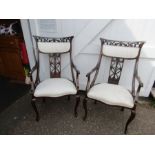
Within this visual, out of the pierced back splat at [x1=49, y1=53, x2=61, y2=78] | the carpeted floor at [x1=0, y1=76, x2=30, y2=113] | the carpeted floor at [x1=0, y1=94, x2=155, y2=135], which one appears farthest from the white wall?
the carpeted floor at [x1=0, y1=76, x2=30, y2=113]

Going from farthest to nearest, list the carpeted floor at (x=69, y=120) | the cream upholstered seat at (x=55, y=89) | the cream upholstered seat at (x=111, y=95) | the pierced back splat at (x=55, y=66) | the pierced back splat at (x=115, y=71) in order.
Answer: the pierced back splat at (x=55, y=66)
the pierced back splat at (x=115, y=71)
the carpeted floor at (x=69, y=120)
the cream upholstered seat at (x=55, y=89)
the cream upholstered seat at (x=111, y=95)

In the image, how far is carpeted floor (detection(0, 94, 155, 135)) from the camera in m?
1.86

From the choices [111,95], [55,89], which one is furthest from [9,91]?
[111,95]

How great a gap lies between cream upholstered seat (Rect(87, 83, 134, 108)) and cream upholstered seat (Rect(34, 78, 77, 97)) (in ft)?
0.80

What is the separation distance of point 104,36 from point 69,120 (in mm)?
1198

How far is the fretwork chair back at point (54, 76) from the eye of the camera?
5.75 feet

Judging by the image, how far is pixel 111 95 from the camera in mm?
1666

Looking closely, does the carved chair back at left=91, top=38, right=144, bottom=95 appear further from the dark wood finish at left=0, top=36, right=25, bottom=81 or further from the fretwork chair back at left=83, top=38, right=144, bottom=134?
the dark wood finish at left=0, top=36, right=25, bottom=81

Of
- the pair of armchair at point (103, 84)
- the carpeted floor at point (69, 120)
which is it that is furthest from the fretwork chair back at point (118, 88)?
the carpeted floor at point (69, 120)

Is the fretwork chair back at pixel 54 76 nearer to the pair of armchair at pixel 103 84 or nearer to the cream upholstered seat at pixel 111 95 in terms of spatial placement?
the pair of armchair at pixel 103 84

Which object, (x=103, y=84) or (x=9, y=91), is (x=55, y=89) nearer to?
(x=103, y=84)

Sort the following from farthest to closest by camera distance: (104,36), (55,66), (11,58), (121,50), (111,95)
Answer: (11,58), (55,66), (104,36), (121,50), (111,95)
